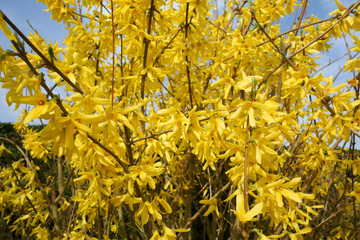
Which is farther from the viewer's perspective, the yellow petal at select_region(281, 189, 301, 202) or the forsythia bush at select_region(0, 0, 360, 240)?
the yellow petal at select_region(281, 189, 301, 202)

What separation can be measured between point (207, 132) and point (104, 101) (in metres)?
0.61

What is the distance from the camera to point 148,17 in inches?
77.9

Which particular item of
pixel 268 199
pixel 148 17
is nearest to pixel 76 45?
pixel 148 17

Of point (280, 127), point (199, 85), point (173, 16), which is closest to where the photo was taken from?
point (280, 127)

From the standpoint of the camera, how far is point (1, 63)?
39.0 inches

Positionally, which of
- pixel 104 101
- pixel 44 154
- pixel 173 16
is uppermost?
pixel 173 16

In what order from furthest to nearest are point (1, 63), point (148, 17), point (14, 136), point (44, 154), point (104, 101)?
1. point (14, 136)
2. point (44, 154)
3. point (148, 17)
4. point (104, 101)
5. point (1, 63)

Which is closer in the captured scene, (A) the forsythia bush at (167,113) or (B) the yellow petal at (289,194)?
(A) the forsythia bush at (167,113)

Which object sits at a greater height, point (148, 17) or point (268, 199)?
point (148, 17)

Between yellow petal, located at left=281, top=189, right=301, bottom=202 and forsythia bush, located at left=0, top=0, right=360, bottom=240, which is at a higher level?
forsythia bush, located at left=0, top=0, right=360, bottom=240

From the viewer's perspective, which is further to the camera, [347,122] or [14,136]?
[14,136]

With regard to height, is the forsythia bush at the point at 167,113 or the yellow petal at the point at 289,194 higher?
the forsythia bush at the point at 167,113

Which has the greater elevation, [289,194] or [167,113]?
[167,113]

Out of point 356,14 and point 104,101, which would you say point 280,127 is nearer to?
point 356,14
